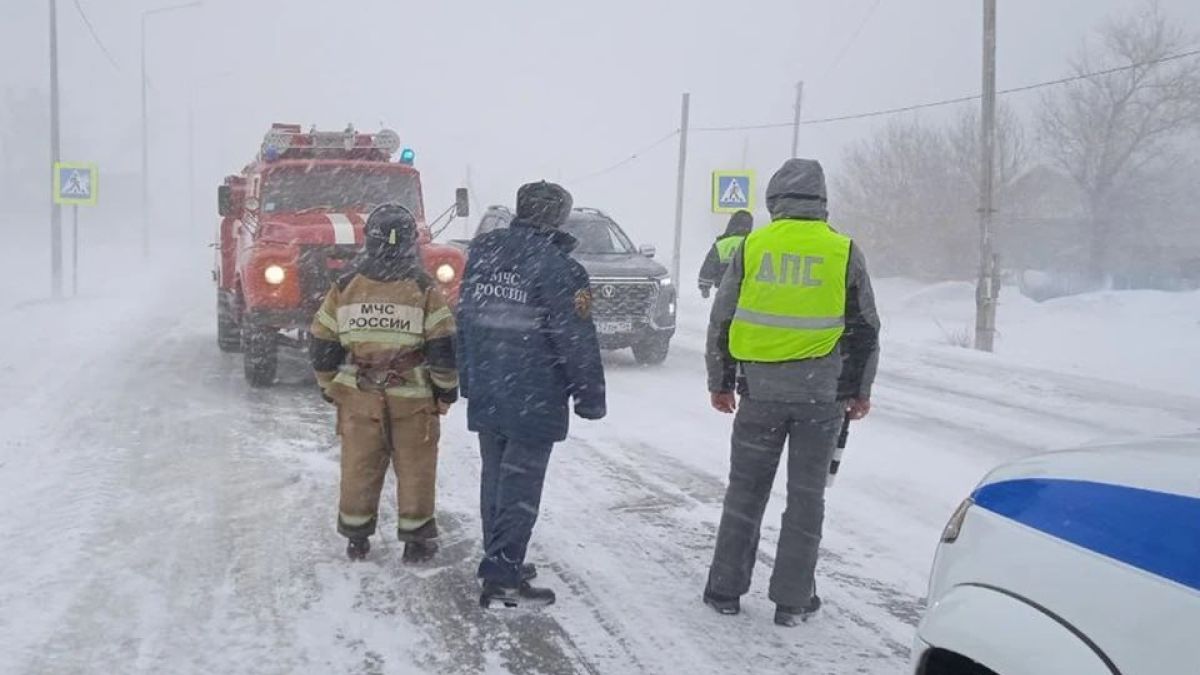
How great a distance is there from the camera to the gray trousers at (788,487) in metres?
4.44

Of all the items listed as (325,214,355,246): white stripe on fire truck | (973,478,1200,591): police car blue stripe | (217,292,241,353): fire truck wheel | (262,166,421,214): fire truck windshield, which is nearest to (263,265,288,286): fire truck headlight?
(325,214,355,246): white stripe on fire truck

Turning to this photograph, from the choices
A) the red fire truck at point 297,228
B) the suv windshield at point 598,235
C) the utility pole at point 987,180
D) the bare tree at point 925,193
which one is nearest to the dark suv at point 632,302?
the suv windshield at point 598,235

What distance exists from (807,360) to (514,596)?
1655 mm

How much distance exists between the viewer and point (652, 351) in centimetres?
1293

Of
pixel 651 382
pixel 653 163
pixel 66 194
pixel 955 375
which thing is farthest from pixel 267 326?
pixel 653 163

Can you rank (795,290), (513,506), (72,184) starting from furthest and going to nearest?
(72,184)
(513,506)
(795,290)

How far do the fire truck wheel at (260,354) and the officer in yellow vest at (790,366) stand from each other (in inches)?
263

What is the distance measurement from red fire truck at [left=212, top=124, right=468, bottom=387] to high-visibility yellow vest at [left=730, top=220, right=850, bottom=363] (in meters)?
4.98

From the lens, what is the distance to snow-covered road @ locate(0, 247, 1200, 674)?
4.18 meters

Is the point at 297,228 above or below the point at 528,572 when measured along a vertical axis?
above

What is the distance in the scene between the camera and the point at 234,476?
6.85 m

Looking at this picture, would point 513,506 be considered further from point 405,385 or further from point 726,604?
point 726,604

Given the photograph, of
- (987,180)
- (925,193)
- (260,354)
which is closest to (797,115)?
(925,193)

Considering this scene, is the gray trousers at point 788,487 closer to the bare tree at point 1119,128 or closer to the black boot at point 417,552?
the black boot at point 417,552
